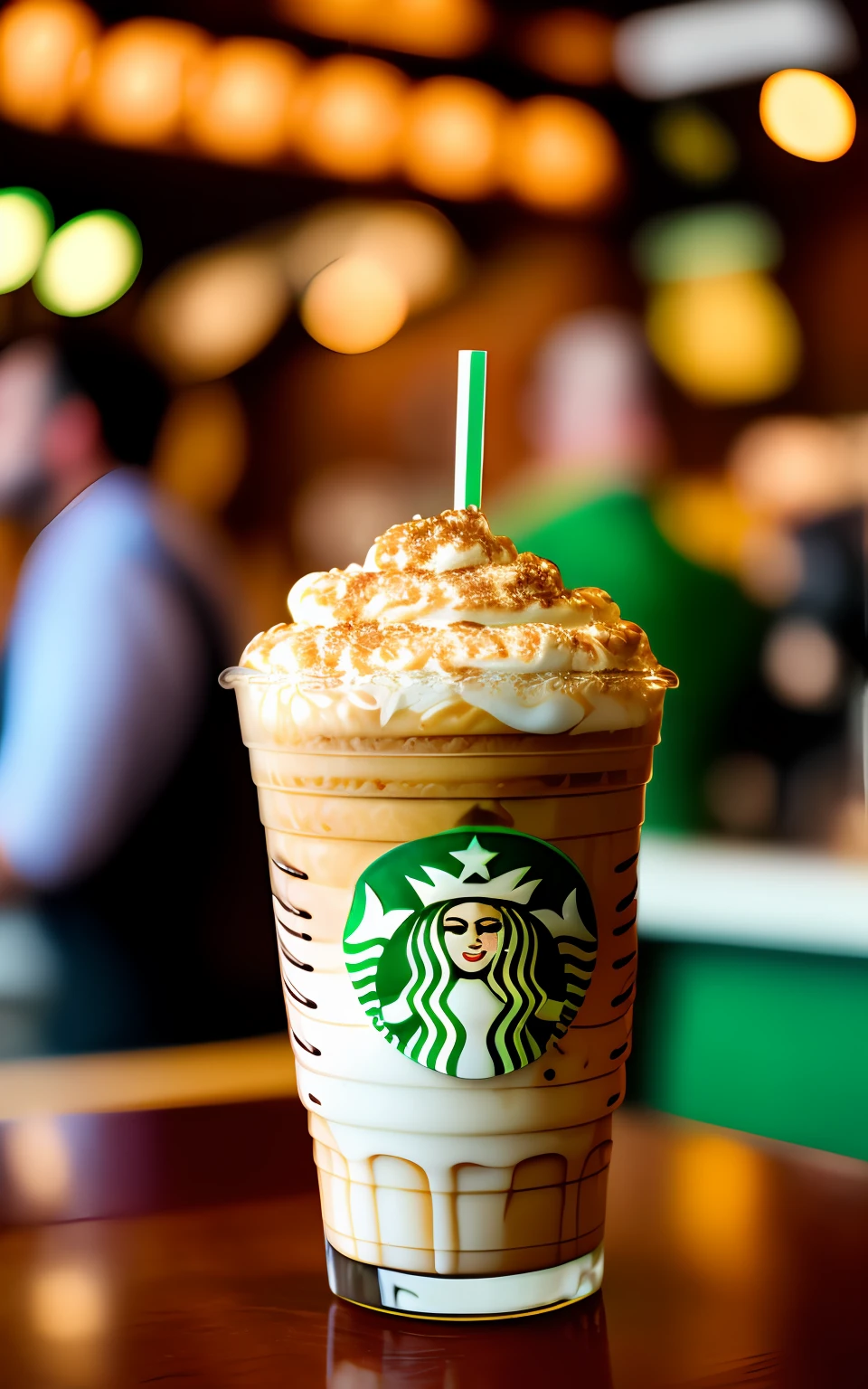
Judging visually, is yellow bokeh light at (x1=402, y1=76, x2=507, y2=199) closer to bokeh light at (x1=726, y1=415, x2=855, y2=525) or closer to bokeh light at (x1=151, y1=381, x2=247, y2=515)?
bokeh light at (x1=151, y1=381, x2=247, y2=515)

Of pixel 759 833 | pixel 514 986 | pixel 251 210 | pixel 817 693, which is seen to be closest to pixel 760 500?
pixel 817 693

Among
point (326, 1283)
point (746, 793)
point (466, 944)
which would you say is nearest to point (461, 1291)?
point (326, 1283)

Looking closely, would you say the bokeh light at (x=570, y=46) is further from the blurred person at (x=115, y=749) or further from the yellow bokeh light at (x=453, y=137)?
the blurred person at (x=115, y=749)

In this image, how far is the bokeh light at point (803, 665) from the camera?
3.12 meters

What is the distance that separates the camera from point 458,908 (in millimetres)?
736

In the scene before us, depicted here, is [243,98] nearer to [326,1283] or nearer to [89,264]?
[89,264]

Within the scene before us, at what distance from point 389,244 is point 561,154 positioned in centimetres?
56

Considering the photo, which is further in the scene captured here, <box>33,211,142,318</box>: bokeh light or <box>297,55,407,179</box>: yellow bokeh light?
<box>297,55,407,179</box>: yellow bokeh light

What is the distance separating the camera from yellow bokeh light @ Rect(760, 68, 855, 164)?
314 cm

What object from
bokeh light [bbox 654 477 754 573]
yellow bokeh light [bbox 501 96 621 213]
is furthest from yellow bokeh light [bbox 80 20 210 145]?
bokeh light [bbox 654 477 754 573]

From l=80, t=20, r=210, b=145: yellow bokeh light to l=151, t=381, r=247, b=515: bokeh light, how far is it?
2.18 feet

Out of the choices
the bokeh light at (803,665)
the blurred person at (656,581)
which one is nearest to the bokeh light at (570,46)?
the blurred person at (656,581)

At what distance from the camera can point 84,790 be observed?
2.80 meters

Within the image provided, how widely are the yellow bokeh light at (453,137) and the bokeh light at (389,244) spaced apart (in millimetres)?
93
